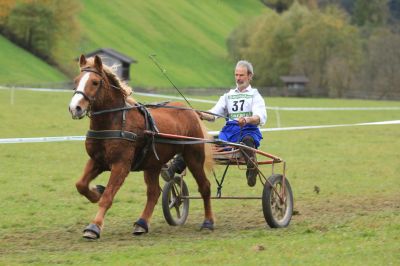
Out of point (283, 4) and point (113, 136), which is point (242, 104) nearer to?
point (113, 136)

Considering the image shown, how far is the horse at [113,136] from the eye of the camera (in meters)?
7.95

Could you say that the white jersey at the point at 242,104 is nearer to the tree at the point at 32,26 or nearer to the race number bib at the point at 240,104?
the race number bib at the point at 240,104

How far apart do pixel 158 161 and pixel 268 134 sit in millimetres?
18078

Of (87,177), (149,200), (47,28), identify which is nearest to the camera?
(87,177)

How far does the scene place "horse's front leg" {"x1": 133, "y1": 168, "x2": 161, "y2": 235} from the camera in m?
8.59

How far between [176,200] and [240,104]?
143 cm

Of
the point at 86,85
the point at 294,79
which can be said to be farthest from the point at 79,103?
the point at 294,79

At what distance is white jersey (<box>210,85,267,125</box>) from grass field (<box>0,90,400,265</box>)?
1.35 metres

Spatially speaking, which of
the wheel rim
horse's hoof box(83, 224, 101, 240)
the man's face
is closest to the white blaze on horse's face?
horse's hoof box(83, 224, 101, 240)

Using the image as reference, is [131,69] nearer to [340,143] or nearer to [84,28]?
[84,28]

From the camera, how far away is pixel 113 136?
8086mm

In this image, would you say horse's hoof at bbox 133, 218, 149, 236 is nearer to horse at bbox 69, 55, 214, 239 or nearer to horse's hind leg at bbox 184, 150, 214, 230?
horse at bbox 69, 55, 214, 239

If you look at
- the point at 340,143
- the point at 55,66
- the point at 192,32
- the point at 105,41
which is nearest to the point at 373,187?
the point at 340,143

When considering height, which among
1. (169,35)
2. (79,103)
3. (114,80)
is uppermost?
(169,35)
